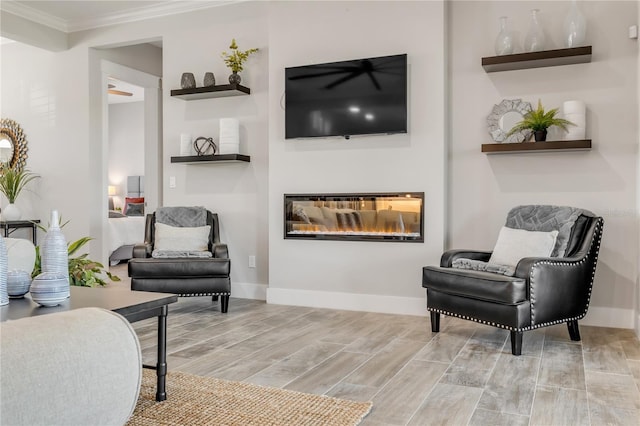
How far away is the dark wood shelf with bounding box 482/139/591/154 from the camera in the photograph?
3.87 m

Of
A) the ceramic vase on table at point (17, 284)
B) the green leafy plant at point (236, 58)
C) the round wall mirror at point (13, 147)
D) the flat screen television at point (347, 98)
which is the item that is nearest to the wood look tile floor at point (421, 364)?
the ceramic vase on table at point (17, 284)

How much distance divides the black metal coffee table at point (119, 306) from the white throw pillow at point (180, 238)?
220 centimetres

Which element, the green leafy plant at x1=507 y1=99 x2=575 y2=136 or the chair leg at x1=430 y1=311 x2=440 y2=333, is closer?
the chair leg at x1=430 y1=311 x2=440 y2=333

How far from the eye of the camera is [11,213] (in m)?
6.13

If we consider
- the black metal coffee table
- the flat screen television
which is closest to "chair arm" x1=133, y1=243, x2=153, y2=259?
the flat screen television

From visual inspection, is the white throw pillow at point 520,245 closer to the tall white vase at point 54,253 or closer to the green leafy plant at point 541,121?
the green leafy plant at point 541,121

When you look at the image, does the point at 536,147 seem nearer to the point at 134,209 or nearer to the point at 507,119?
the point at 507,119

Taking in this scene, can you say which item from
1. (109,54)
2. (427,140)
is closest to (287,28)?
(427,140)

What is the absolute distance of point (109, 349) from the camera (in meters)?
0.85

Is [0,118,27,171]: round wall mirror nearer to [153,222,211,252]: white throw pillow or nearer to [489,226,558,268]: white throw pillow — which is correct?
[153,222,211,252]: white throw pillow

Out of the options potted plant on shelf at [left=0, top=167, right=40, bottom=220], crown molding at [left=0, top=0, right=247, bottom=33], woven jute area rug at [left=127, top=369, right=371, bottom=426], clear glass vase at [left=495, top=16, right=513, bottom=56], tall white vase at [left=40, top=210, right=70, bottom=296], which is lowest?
woven jute area rug at [left=127, top=369, right=371, bottom=426]

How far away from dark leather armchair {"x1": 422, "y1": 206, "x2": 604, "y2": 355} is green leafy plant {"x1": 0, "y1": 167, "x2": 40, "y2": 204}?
4.99 meters

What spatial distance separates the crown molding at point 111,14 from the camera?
537 cm

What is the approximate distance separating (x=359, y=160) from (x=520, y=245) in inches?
60.7
